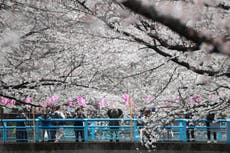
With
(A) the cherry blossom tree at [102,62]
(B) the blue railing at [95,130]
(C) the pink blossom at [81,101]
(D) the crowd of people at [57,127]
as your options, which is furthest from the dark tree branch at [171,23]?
(D) the crowd of people at [57,127]

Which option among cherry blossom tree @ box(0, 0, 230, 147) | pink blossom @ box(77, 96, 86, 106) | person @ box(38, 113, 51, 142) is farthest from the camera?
person @ box(38, 113, 51, 142)

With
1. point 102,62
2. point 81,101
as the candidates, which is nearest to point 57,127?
point 81,101

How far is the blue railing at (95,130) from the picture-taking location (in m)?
14.0

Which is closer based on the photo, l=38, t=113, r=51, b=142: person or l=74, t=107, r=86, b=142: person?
l=74, t=107, r=86, b=142: person

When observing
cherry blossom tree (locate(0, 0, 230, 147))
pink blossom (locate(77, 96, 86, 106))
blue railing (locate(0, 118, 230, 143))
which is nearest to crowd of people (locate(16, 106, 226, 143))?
blue railing (locate(0, 118, 230, 143))

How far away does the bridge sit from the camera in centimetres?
1387

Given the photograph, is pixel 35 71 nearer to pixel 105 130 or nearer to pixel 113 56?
pixel 113 56

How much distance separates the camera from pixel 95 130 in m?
15.0

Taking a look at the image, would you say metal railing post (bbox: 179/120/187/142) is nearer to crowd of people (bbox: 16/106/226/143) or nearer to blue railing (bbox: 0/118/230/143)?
blue railing (bbox: 0/118/230/143)

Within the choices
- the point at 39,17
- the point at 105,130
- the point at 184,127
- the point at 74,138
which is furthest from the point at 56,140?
the point at 39,17

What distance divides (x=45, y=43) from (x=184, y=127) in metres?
6.47

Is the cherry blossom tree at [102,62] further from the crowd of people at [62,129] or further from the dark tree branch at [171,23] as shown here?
the crowd of people at [62,129]

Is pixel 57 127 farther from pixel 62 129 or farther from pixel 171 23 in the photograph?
pixel 171 23

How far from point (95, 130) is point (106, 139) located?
0.47 m
